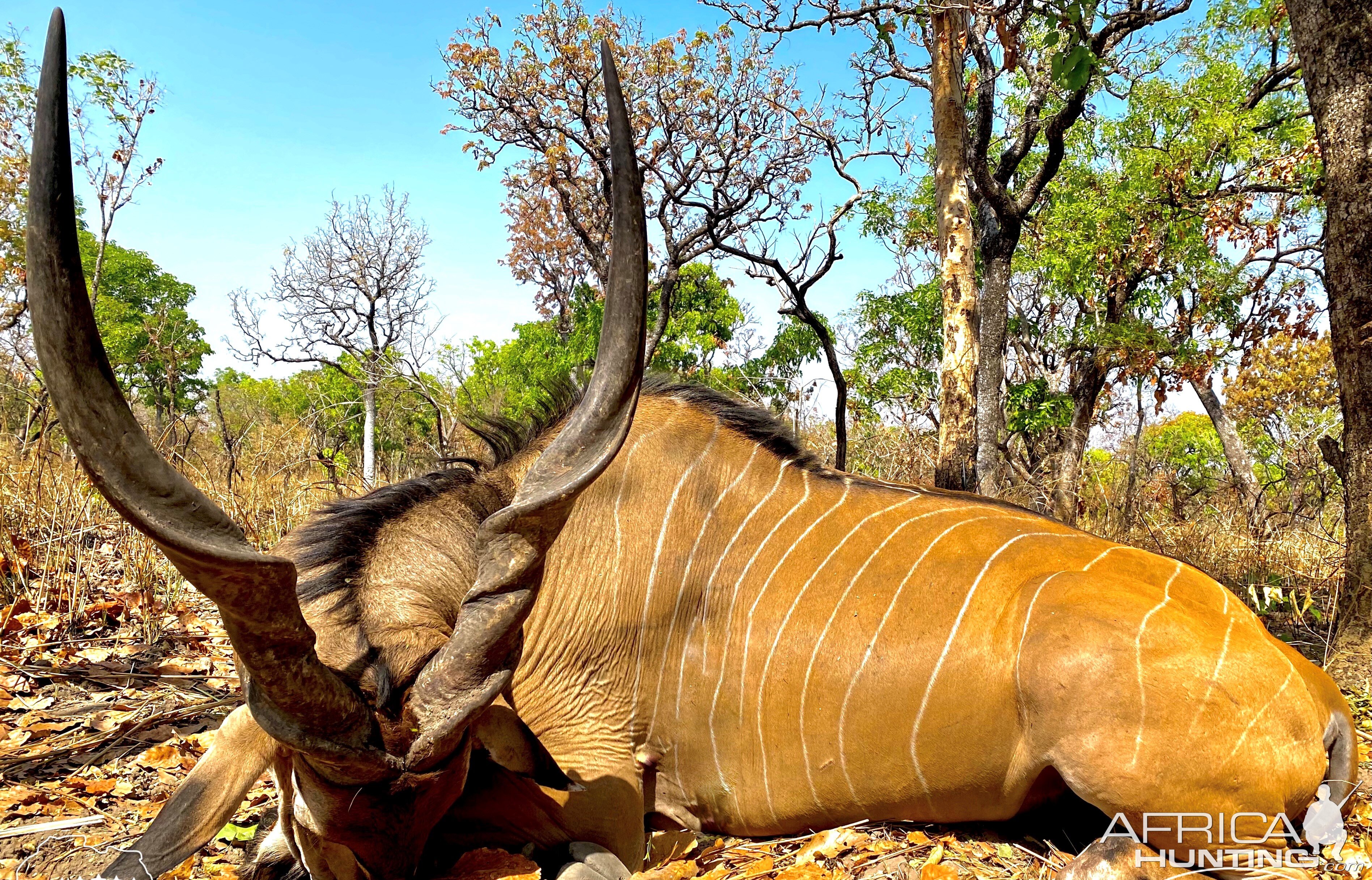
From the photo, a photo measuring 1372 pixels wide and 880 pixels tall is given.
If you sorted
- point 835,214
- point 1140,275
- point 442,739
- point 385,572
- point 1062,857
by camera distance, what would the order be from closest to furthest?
point 442,739, point 1062,857, point 385,572, point 835,214, point 1140,275

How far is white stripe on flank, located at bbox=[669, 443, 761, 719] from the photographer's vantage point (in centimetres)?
285

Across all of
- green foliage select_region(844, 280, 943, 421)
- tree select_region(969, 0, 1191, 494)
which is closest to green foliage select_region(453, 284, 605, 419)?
green foliage select_region(844, 280, 943, 421)

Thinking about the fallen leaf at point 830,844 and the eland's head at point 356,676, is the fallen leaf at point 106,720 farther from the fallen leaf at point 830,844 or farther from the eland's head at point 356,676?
the fallen leaf at point 830,844

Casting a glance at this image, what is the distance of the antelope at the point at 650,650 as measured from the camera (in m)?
1.90

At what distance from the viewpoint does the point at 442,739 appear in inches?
80.4

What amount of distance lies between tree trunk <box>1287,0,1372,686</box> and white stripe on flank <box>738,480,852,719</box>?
2275mm

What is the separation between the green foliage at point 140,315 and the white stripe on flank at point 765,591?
1831cm

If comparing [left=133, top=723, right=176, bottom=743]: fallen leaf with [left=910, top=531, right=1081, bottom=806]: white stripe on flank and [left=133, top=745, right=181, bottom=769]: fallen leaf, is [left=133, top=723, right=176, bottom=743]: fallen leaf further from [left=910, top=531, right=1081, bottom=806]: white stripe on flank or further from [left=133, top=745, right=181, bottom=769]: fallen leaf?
[left=910, top=531, right=1081, bottom=806]: white stripe on flank

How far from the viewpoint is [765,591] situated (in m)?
2.87

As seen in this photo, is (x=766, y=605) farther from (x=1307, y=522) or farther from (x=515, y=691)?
(x=1307, y=522)

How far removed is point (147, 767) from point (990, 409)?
23.3 ft

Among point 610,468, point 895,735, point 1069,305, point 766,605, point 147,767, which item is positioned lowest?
point 147,767

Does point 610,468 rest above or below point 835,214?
below

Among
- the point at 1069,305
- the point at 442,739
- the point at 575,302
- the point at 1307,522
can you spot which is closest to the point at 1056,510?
the point at 1307,522
